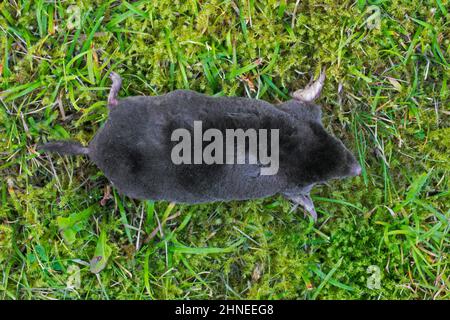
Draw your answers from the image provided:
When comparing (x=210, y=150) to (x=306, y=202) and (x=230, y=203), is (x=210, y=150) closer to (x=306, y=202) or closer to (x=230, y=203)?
(x=230, y=203)

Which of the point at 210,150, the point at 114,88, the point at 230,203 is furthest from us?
the point at 230,203

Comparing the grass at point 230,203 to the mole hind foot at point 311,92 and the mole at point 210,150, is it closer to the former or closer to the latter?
the mole hind foot at point 311,92

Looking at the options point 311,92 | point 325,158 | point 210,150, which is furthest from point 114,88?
point 325,158

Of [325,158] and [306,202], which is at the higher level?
[325,158]

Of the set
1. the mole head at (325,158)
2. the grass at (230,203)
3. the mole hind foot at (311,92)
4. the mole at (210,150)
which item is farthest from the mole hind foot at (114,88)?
the mole head at (325,158)
